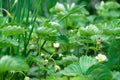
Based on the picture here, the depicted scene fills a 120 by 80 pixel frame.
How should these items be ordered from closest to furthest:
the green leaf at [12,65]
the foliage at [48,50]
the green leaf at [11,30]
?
the green leaf at [12,65] < the foliage at [48,50] < the green leaf at [11,30]

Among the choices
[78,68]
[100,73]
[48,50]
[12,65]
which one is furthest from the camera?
[48,50]

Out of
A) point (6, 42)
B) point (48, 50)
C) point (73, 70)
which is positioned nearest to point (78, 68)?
point (73, 70)

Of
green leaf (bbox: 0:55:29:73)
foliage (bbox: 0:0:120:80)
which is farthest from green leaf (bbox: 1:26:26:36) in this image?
green leaf (bbox: 0:55:29:73)

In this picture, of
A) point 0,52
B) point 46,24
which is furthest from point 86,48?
point 0,52

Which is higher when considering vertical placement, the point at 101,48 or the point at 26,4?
the point at 26,4

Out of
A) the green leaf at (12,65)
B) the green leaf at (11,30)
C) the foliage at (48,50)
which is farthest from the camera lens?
the green leaf at (11,30)

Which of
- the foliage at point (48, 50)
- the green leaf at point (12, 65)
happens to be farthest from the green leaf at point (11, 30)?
the green leaf at point (12, 65)

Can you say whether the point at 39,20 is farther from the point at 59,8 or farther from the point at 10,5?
the point at 10,5

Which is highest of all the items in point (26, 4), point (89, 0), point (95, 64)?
point (26, 4)

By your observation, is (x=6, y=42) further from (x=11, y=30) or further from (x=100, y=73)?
(x=100, y=73)

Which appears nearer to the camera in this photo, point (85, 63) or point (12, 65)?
point (12, 65)

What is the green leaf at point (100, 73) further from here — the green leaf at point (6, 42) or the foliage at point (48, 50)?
the green leaf at point (6, 42)
